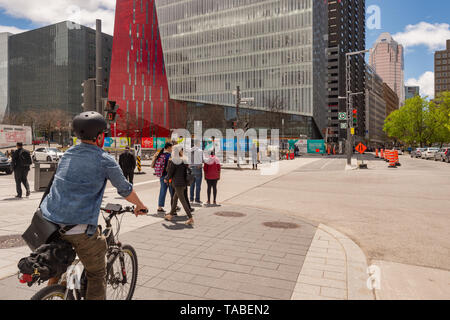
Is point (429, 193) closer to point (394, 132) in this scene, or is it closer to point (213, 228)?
point (213, 228)

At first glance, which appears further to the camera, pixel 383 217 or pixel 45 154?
pixel 45 154

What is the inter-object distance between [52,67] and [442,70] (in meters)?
173

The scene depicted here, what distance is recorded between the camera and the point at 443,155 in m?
37.6

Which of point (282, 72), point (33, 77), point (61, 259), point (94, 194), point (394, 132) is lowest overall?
point (61, 259)

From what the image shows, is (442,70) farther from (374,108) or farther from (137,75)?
(137,75)

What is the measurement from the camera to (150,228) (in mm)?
6754

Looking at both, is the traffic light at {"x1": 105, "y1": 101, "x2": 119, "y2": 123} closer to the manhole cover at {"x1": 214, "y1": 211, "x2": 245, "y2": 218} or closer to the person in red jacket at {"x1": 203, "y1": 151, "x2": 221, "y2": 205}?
the person in red jacket at {"x1": 203, "y1": 151, "x2": 221, "y2": 205}

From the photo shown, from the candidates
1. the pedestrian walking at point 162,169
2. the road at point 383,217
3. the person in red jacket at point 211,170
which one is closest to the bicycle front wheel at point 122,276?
the road at point 383,217

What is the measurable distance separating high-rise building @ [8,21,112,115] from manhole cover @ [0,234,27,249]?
113926 mm

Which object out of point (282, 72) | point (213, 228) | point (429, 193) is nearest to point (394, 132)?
point (282, 72)

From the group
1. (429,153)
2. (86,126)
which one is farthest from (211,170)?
(429,153)

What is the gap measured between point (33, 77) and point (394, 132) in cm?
11795

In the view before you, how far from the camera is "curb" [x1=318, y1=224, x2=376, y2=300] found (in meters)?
3.67

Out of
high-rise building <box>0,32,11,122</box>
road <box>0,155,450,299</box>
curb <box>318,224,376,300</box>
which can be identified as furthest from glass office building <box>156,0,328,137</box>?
high-rise building <box>0,32,11,122</box>
